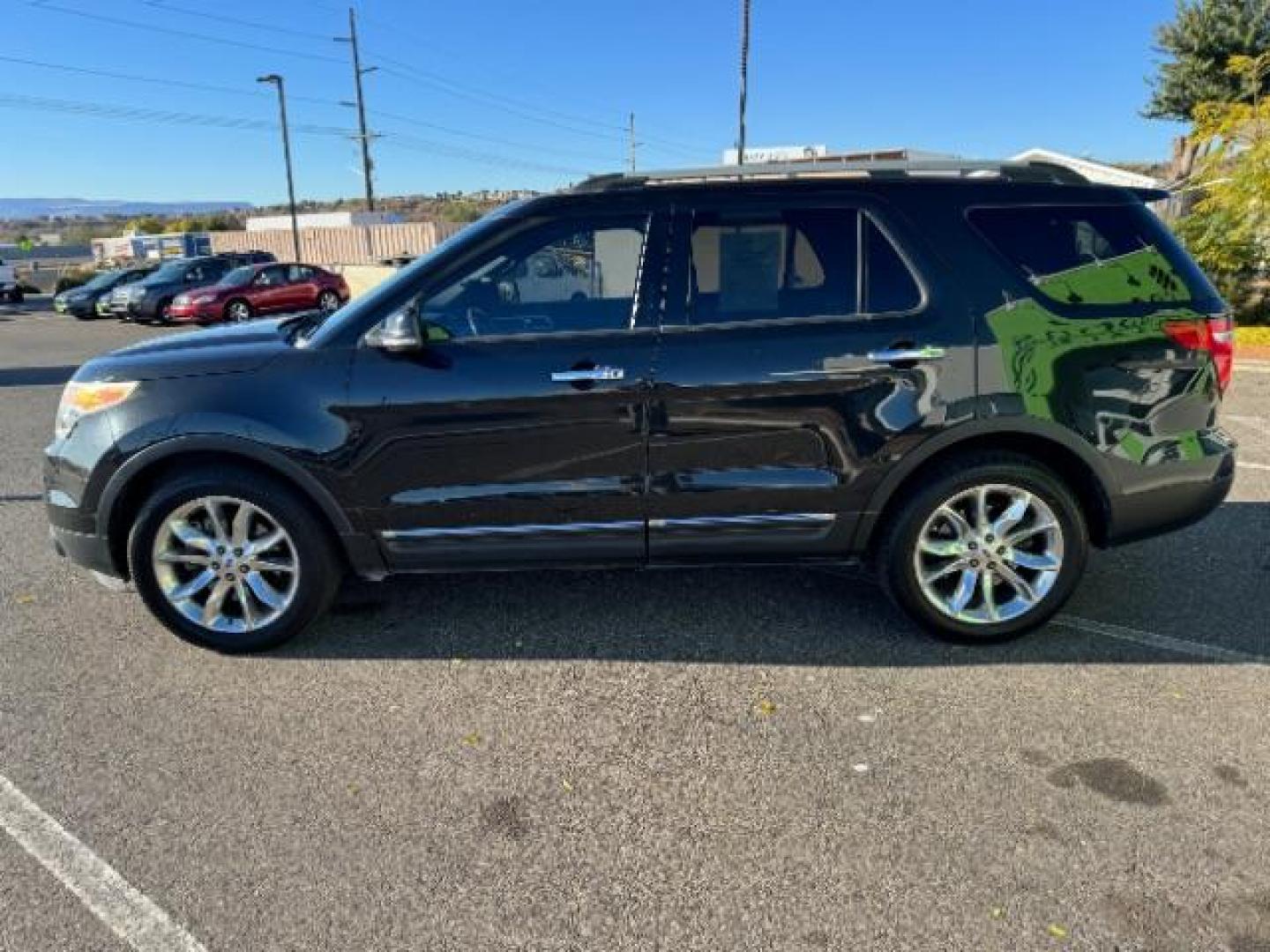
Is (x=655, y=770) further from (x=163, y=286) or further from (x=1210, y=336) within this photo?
(x=163, y=286)

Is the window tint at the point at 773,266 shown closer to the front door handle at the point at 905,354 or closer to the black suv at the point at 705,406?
the black suv at the point at 705,406

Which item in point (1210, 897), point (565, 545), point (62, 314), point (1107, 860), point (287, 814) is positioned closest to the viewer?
point (1210, 897)

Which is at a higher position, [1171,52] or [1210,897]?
[1171,52]

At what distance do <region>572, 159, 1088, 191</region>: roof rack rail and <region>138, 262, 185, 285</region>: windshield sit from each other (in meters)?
22.7

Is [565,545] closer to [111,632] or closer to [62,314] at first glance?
[111,632]

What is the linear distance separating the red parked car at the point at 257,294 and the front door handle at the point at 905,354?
61.6ft

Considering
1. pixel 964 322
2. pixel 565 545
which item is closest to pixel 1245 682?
pixel 964 322

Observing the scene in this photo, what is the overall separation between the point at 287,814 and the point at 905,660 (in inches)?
91.9

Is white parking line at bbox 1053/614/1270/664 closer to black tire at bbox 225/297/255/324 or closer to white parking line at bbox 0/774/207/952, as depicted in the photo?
white parking line at bbox 0/774/207/952

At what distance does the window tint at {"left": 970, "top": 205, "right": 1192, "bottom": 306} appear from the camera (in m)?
3.40

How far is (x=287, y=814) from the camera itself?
102 inches

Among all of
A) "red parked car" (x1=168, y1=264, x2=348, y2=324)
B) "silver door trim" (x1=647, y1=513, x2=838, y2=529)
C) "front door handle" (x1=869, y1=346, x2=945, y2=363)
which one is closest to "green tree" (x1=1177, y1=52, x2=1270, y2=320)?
"front door handle" (x1=869, y1=346, x2=945, y2=363)

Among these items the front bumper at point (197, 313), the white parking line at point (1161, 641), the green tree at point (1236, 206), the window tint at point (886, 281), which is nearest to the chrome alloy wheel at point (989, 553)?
the white parking line at point (1161, 641)

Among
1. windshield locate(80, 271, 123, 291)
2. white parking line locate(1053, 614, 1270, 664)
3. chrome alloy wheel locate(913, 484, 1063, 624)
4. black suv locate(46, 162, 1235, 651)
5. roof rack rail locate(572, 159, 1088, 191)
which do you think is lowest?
white parking line locate(1053, 614, 1270, 664)
